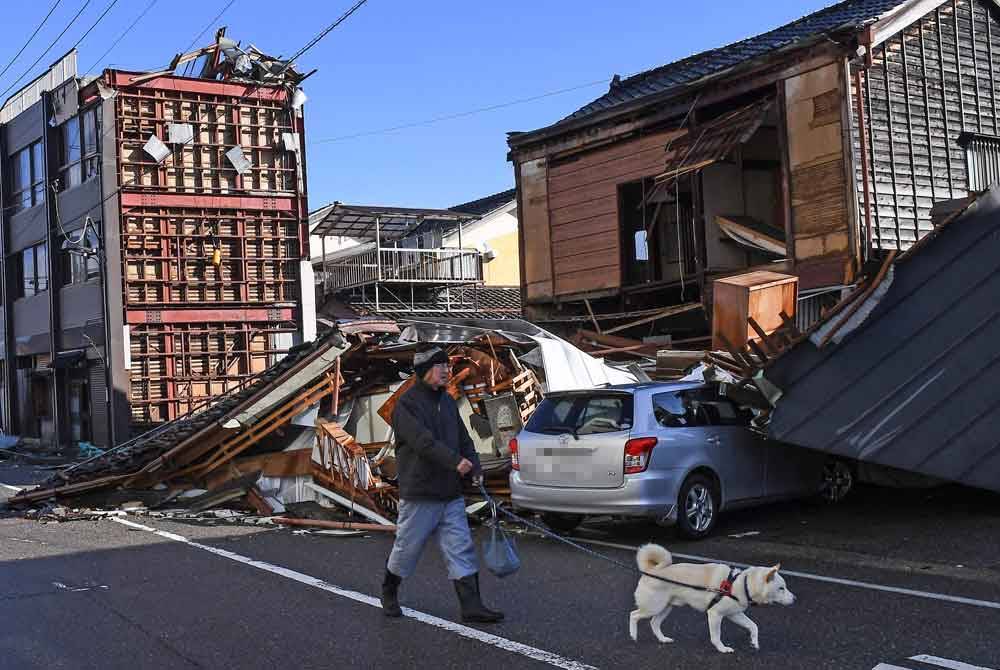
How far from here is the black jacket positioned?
21.8 ft

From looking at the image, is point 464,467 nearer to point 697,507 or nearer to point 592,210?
point 697,507

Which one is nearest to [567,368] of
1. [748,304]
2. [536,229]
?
[748,304]

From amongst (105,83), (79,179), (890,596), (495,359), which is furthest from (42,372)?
(890,596)

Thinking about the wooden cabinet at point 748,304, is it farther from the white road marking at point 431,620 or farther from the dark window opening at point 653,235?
the white road marking at point 431,620

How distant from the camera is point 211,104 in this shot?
27.1 metres

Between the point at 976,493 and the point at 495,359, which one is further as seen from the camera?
the point at 495,359

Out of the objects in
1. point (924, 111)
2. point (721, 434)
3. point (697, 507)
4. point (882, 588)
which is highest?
point (924, 111)

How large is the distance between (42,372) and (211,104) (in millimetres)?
10309

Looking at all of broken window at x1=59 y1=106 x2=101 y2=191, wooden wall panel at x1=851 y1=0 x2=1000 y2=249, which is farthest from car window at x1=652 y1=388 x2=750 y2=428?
broken window at x1=59 y1=106 x2=101 y2=191

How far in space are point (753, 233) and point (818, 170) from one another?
1.65 meters

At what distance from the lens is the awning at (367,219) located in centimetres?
3316

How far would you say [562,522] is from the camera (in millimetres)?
10625

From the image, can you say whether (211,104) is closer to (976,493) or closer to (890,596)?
(976,493)

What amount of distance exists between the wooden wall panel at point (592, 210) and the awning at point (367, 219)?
14.4 metres
